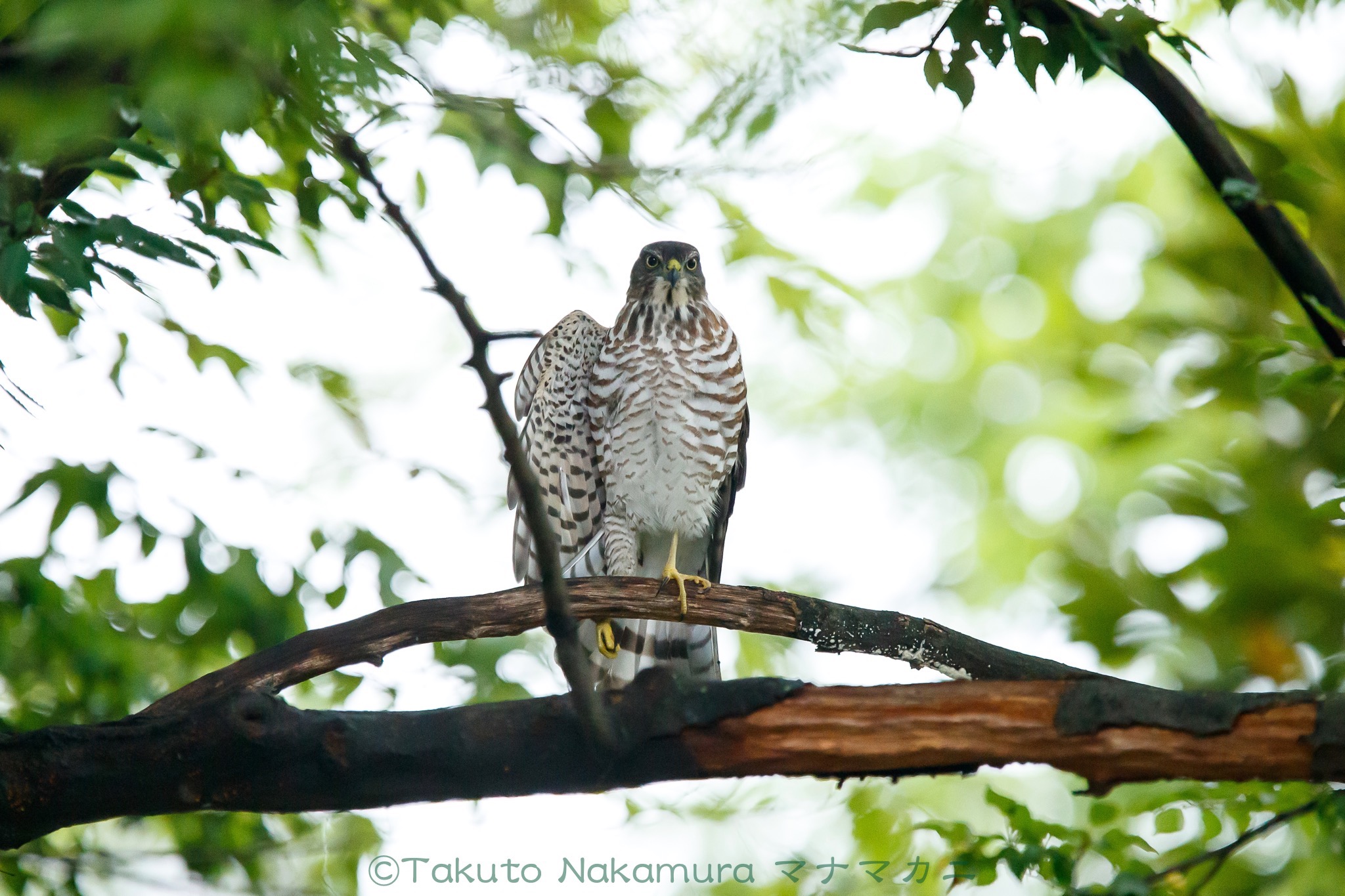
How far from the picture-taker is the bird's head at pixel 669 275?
18.2ft

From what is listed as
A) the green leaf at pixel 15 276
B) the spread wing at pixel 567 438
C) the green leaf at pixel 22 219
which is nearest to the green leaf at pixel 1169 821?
the spread wing at pixel 567 438

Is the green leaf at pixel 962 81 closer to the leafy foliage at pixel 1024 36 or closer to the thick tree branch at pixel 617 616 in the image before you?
the leafy foliage at pixel 1024 36

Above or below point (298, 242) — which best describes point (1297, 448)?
below

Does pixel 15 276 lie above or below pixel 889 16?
below

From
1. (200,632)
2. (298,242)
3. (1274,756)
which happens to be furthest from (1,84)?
(1274,756)

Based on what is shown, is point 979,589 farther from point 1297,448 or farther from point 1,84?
point 1,84

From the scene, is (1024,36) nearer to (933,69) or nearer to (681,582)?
(933,69)

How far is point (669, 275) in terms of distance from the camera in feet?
18.1

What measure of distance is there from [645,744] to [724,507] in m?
2.79

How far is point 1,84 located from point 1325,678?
4.20 metres

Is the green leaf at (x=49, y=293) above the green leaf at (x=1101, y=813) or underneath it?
above

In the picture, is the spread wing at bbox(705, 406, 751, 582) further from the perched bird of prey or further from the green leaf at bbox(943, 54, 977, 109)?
the green leaf at bbox(943, 54, 977, 109)

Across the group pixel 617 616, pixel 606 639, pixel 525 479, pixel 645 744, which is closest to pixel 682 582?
pixel 617 616

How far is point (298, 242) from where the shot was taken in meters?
5.39
